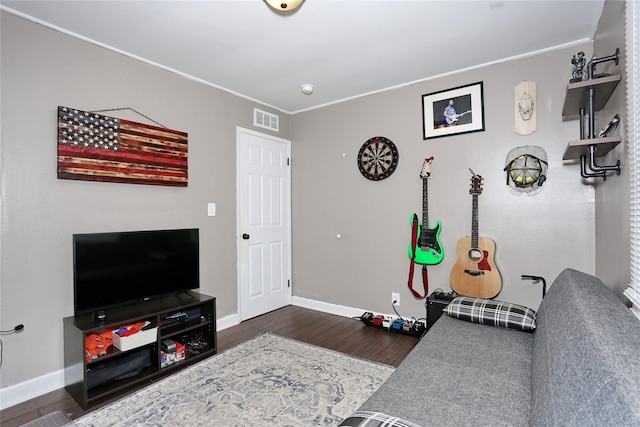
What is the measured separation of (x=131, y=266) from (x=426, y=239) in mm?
2634

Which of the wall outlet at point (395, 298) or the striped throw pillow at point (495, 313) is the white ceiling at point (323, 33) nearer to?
the striped throw pillow at point (495, 313)

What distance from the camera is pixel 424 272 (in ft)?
10.4

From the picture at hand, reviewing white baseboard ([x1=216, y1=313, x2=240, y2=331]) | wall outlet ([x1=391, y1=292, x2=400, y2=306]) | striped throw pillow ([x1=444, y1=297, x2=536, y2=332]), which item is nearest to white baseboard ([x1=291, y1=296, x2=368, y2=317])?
wall outlet ([x1=391, y1=292, x2=400, y2=306])

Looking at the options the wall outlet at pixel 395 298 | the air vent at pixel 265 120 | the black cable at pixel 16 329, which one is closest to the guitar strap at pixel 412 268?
the wall outlet at pixel 395 298

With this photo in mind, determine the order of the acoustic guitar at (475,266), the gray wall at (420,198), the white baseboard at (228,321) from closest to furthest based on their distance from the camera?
the gray wall at (420,198), the acoustic guitar at (475,266), the white baseboard at (228,321)

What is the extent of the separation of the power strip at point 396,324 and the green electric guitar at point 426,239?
0.62 metres

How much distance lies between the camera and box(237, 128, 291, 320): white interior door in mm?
3623

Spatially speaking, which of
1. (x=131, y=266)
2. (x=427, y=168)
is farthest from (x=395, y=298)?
(x=131, y=266)

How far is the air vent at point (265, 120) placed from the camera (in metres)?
3.78

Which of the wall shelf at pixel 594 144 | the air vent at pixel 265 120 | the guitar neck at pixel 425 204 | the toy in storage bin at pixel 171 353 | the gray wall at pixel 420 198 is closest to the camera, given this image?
the wall shelf at pixel 594 144

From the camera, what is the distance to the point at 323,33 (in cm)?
237

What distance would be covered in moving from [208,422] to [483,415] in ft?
4.97

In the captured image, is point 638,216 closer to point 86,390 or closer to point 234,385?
point 234,385

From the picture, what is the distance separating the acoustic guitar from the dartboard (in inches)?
33.6
